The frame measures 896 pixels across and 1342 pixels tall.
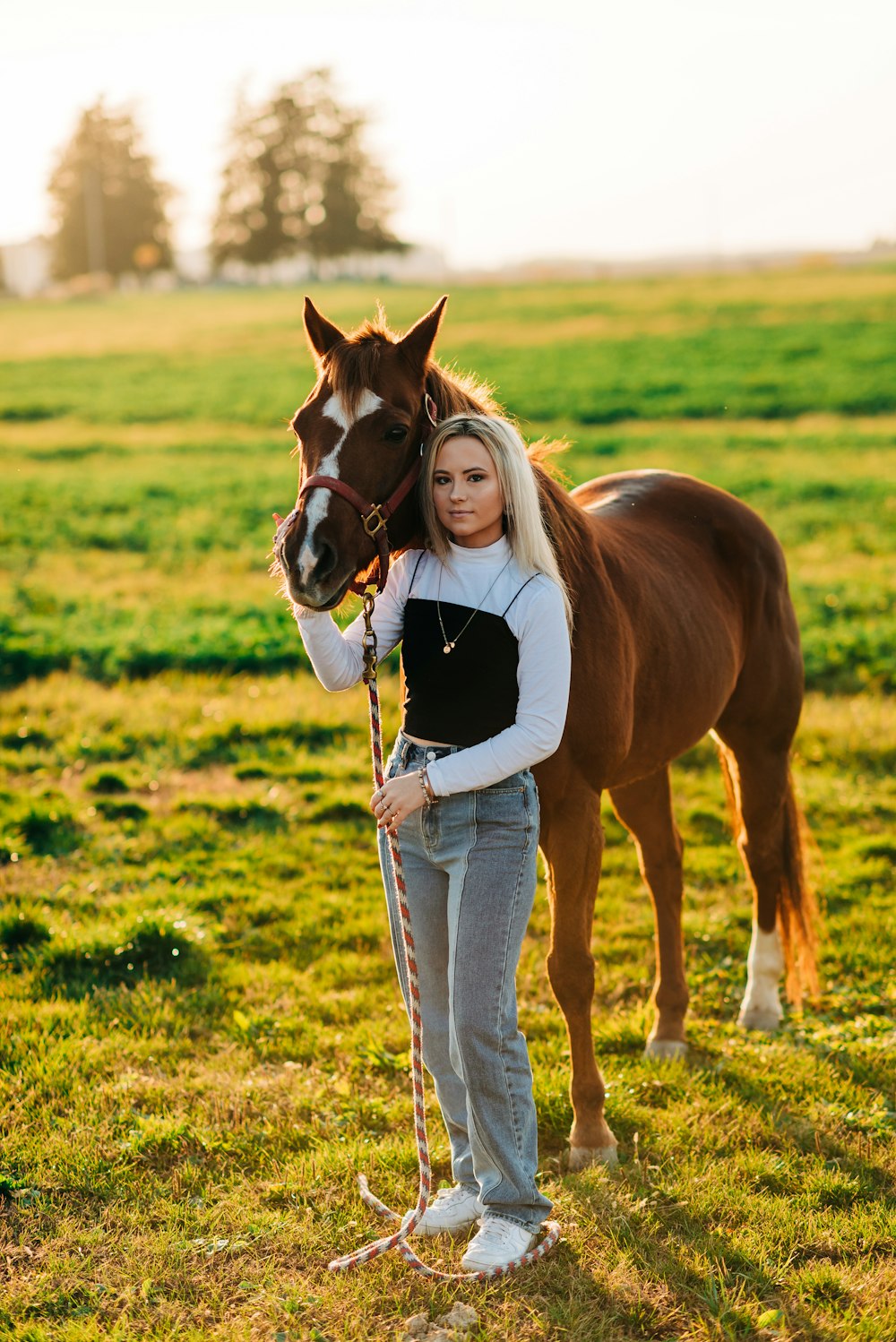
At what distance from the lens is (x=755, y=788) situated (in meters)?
4.94

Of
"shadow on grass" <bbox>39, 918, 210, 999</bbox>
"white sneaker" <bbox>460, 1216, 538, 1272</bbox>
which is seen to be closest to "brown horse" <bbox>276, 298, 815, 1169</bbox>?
"white sneaker" <bbox>460, 1216, 538, 1272</bbox>

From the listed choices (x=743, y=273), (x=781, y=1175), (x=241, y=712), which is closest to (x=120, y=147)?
(x=743, y=273)

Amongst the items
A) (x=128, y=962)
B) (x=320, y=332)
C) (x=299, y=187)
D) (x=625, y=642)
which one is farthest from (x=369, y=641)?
(x=299, y=187)

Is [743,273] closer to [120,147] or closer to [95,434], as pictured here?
[95,434]

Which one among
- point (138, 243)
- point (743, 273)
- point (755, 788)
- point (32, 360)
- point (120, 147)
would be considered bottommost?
point (755, 788)

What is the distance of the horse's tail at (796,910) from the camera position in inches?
191

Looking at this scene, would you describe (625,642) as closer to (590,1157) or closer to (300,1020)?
(590,1157)

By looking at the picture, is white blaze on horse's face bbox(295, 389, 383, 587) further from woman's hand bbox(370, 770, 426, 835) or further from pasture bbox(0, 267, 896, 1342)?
pasture bbox(0, 267, 896, 1342)

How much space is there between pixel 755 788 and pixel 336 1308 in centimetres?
270

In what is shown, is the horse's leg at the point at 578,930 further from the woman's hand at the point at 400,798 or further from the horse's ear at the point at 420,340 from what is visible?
the horse's ear at the point at 420,340

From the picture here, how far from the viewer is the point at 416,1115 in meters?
3.16

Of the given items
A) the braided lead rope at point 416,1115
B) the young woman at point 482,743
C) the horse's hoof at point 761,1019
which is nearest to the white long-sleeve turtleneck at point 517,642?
the young woman at point 482,743

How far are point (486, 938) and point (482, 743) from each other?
1.62 feet

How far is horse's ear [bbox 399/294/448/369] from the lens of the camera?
3.09 metres
